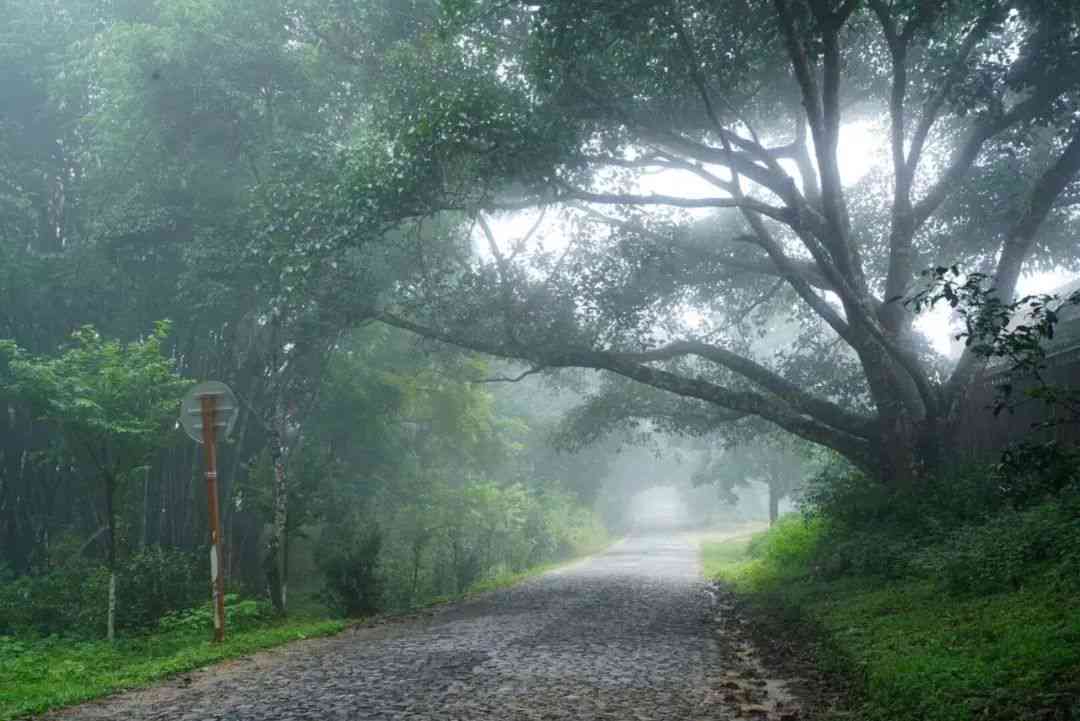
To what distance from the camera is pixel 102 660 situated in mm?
10367

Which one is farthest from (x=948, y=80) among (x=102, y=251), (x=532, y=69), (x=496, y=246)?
(x=102, y=251)

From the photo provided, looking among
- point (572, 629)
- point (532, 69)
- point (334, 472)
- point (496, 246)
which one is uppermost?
point (532, 69)

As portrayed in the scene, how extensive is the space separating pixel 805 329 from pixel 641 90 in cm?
1029

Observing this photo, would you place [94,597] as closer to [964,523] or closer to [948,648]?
[948,648]

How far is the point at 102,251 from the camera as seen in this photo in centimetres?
1691

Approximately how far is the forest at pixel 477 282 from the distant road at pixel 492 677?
17.1 inches

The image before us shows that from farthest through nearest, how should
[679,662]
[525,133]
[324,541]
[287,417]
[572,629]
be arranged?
[287,417] < [324,541] < [525,133] < [572,629] < [679,662]

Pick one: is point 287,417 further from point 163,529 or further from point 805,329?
point 805,329

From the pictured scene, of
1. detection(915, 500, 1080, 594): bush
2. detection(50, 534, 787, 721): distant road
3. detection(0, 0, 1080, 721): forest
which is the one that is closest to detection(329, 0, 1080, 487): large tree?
detection(0, 0, 1080, 721): forest

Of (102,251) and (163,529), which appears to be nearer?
(102,251)

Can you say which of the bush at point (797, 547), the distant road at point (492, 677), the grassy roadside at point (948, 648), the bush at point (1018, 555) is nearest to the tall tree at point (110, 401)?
the distant road at point (492, 677)

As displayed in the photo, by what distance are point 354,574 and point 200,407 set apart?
4.08 metres

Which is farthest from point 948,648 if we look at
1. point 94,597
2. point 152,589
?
point 94,597

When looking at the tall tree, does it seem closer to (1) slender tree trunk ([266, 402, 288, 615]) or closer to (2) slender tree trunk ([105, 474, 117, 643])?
(2) slender tree trunk ([105, 474, 117, 643])
